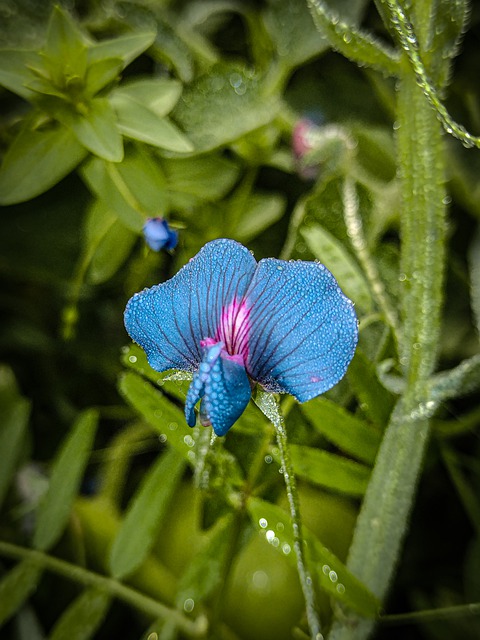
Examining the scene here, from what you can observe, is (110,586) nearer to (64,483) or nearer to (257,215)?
(64,483)

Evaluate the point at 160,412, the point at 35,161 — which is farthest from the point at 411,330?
the point at 35,161

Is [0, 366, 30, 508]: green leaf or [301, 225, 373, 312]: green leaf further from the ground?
[301, 225, 373, 312]: green leaf

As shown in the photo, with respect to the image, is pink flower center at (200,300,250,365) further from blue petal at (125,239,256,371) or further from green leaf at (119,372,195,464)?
green leaf at (119,372,195,464)

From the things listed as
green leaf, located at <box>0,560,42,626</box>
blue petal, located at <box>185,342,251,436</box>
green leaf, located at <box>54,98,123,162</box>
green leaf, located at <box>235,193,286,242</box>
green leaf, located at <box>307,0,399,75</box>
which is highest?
green leaf, located at <box>307,0,399,75</box>

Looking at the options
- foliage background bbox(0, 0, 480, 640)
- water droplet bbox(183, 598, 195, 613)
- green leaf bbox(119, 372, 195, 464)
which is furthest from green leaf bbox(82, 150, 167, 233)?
water droplet bbox(183, 598, 195, 613)

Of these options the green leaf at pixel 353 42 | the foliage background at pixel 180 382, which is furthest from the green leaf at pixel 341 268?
the green leaf at pixel 353 42

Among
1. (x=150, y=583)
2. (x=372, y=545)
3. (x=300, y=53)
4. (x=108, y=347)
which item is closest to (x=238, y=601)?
(x=150, y=583)
